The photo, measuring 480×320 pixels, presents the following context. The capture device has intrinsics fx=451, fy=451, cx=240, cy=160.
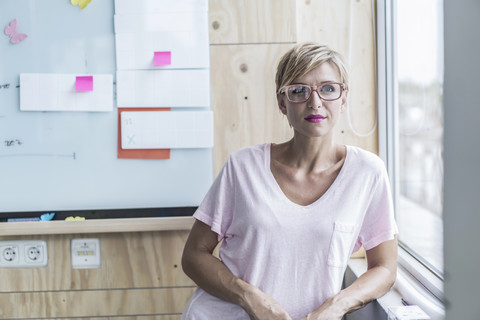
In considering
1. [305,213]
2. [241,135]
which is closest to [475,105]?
[305,213]

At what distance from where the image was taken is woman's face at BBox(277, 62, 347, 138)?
118cm

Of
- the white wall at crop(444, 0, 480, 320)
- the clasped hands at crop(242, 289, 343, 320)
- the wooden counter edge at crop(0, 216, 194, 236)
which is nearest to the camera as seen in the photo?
the white wall at crop(444, 0, 480, 320)

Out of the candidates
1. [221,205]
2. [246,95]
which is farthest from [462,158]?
[246,95]

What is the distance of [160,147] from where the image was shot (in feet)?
5.20

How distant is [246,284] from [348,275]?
51cm

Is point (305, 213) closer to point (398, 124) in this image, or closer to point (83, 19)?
point (398, 124)

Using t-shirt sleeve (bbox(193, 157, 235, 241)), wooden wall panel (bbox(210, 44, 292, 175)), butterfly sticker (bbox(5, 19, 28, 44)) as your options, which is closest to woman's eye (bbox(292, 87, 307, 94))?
t-shirt sleeve (bbox(193, 157, 235, 241))

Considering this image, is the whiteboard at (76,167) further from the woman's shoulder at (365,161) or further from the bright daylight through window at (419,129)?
the bright daylight through window at (419,129)

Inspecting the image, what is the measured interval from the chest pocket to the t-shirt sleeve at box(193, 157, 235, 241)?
29 centimetres

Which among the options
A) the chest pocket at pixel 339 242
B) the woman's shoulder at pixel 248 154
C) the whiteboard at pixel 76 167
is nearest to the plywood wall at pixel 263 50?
the whiteboard at pixel 76 167

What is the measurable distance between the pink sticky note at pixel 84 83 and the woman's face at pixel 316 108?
2.46 feet

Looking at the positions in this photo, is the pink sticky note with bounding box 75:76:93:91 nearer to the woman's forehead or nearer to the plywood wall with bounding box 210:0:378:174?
the plywood wall with bounding box 210:0:378:174

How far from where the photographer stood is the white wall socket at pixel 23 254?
5.28ft

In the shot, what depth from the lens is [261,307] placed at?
1134 millimetres
